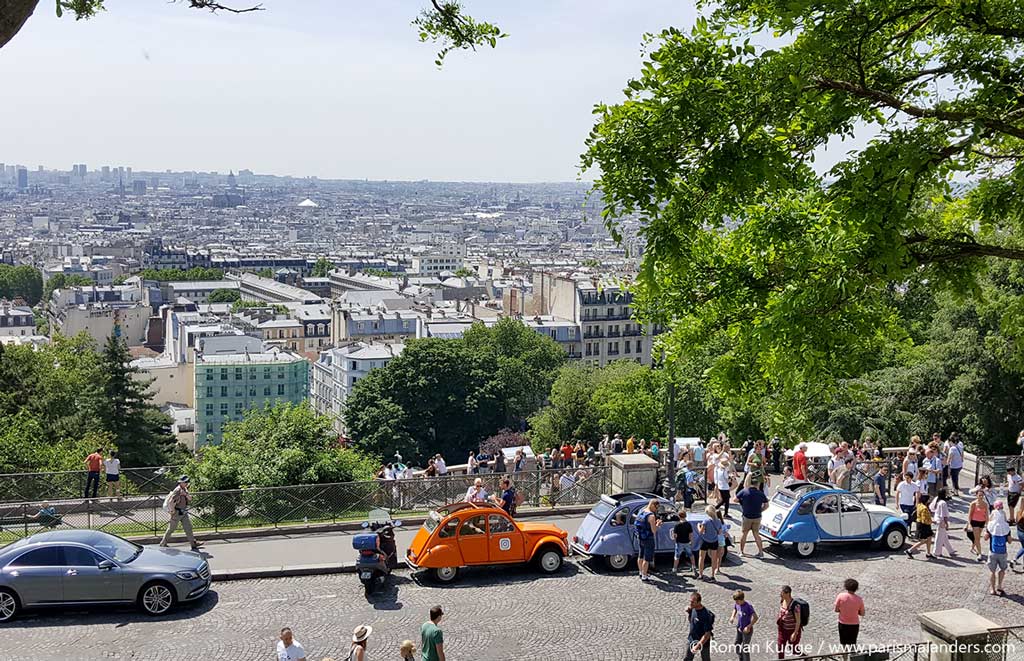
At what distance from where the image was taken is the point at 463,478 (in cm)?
2316

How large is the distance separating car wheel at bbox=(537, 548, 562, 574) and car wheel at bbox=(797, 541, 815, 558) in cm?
417

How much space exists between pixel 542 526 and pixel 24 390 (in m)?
40.6

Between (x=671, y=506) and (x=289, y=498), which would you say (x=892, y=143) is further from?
(x=289, y=498)

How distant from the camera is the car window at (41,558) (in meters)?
16.8

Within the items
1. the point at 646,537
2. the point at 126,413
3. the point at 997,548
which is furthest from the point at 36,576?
the point at 126,413

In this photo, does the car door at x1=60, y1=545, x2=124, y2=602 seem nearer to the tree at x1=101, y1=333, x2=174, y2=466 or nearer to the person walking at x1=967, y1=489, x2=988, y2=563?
the person walking at x1=967, y1=489, x2=988, y2=563

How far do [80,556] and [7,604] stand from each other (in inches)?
45.7

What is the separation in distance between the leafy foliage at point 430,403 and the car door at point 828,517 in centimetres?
5765

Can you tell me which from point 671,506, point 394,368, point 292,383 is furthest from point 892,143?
point 292,383

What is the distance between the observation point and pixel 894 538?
20281 millimetres

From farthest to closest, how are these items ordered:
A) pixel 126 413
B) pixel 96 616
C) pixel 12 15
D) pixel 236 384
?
pixel 236 384 < pixel 126 413 < pixel 96 616 < pixel 12 15

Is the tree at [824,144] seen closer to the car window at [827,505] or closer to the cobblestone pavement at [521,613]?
the cobblestone pavement at [521,613]

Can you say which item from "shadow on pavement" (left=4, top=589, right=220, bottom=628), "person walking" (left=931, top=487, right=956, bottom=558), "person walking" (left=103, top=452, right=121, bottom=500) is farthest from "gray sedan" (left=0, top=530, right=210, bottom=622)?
"person walking" (left=931, top=487, right=956, bottom=558)

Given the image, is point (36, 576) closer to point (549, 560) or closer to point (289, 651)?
point (289, 651)
